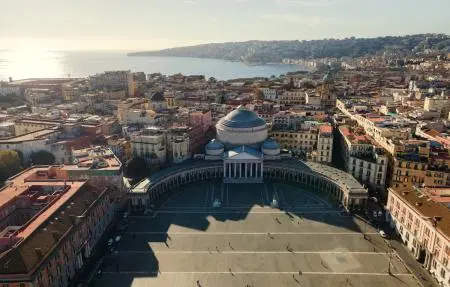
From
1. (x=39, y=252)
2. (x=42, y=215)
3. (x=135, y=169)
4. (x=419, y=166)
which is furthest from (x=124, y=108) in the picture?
(x=419, y=166)

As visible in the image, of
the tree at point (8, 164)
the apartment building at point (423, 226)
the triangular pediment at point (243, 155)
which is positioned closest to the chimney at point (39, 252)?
the tree at point (8, 164)

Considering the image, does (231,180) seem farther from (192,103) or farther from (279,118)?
(192,103)

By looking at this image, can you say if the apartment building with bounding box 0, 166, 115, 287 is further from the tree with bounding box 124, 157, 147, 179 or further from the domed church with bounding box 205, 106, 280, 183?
the domed church with bounding box 205, 106, 280, 183

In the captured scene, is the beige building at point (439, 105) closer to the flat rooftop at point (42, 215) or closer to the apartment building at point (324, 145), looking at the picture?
the apartment building at point (324, 145)

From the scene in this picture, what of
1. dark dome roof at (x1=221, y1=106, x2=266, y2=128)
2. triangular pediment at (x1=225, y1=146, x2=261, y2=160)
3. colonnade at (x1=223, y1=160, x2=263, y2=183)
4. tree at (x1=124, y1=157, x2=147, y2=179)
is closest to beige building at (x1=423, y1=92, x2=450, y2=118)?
dark dome roof at (x1=221, y1=106, x2=266, y2=128)

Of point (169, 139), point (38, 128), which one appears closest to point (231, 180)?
point (169, 139)

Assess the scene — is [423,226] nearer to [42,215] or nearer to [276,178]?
[276,178]
